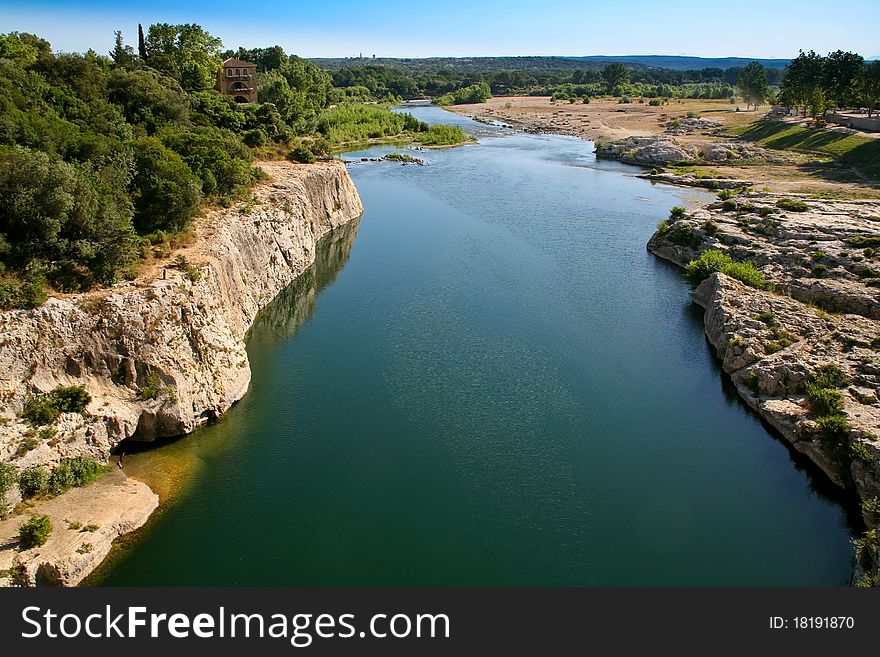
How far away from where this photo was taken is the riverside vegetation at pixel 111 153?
99.6 ft

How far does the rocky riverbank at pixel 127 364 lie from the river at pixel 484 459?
1.36m

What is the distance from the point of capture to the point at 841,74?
115 meters

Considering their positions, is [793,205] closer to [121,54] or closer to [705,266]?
[705,266]

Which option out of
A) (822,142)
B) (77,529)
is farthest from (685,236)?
(822,142)

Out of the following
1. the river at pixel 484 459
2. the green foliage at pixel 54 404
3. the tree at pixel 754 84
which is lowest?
the river at pixel 484 459

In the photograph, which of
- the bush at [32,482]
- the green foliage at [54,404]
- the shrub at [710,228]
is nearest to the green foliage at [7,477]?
the bush at [32,482]

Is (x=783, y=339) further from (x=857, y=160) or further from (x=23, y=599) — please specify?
(x=857, y=160)

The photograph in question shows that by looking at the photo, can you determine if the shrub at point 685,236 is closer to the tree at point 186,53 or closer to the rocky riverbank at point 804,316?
the rocky riverbank at point 804,316

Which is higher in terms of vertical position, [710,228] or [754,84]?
[754,84]

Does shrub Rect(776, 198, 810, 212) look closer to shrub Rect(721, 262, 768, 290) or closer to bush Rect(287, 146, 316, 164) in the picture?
shrub Rect(721, 262, 768, 290)

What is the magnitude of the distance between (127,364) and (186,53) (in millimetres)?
62089

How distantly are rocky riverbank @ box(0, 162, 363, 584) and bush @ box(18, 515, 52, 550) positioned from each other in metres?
0.35

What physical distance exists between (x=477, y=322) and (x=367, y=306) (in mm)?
9068

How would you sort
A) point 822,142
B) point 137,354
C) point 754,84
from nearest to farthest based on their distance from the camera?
point 137,354 < point 822,142 < point 754,84
